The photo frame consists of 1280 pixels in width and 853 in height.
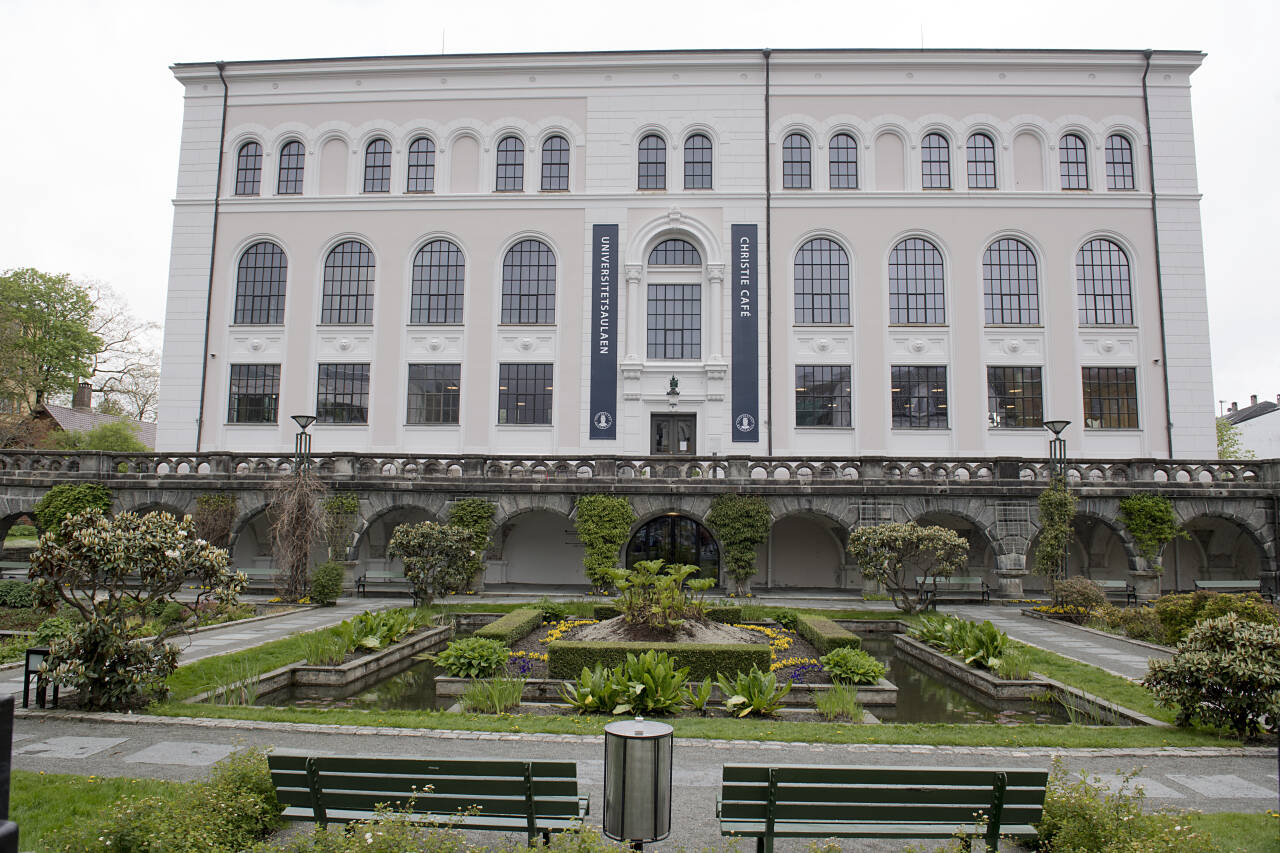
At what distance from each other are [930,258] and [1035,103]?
7.46 meters

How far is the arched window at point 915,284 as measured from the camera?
29.5 metres

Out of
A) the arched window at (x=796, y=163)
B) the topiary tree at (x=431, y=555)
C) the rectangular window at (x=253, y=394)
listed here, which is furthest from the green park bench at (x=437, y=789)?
the arched window at (x=796, y=163)

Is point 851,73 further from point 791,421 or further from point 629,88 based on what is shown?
point 791,421

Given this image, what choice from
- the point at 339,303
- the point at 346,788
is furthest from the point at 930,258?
the point at 346,788

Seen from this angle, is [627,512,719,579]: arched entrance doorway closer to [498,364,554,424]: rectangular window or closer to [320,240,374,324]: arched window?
[498,364,554,424]: rectangular window

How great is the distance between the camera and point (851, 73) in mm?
30594

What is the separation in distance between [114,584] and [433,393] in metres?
20.0

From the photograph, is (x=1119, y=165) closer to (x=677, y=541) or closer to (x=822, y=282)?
(x=822, y=282)

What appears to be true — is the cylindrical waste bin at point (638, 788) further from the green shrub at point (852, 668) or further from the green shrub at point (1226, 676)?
the green shrub at point (1226, 676)

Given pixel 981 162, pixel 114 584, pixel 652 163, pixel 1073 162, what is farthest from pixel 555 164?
pixel 114 584

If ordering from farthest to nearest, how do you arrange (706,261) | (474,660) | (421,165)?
1. (421,165)
2. (706,261)
3. (474,660)

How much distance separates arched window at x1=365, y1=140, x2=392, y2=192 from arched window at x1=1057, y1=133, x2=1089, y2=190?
2620 cm

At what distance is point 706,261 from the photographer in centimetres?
2962

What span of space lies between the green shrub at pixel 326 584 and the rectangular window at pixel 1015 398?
22.7 m
